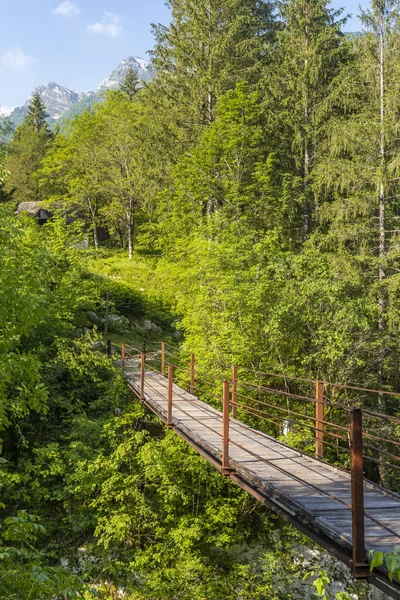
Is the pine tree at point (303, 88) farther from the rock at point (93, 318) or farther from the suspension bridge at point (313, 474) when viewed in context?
the suspension bridge at point (313, 474)

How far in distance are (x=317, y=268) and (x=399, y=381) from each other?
11.6ft

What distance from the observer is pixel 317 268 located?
11.8 metres

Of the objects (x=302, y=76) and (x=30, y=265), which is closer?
(x=30, y=265)

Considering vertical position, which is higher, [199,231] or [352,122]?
[352,122]

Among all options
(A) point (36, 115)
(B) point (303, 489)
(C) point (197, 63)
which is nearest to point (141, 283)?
(C) point (197, 63)

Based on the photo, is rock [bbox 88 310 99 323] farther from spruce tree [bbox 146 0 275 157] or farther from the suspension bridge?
the suspension bridge

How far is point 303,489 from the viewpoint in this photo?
4.21 metres

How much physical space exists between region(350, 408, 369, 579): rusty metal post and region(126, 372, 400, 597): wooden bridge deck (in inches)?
4.0

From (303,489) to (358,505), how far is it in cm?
128

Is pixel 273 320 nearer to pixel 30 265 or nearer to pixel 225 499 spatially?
pixel 225 499

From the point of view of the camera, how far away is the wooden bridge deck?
3.26 meters

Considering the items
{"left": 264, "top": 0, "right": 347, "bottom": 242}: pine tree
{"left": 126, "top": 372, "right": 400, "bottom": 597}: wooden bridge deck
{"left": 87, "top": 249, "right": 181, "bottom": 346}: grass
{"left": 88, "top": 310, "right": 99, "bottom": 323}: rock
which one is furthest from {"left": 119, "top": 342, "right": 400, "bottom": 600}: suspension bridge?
{"left": 264, "top": 0, "right": 347, "bottom": 242}: pine tree

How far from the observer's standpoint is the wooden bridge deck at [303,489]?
3.26m

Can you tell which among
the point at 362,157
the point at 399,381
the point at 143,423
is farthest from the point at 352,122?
the point at 143,423
